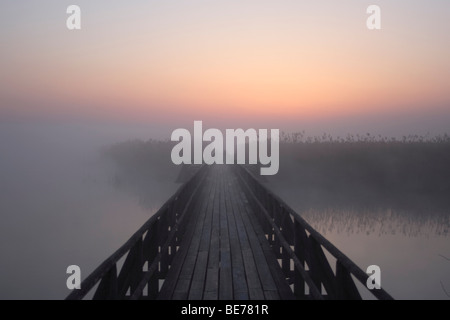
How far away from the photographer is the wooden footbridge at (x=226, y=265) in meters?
3.72

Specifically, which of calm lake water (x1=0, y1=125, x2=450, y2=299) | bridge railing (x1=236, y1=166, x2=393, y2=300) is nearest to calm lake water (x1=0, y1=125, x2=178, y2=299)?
calm lake water (x1=0, y1=125, x2=450, y2=299)

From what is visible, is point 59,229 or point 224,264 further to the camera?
point 59,229

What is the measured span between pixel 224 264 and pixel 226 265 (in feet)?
0.23

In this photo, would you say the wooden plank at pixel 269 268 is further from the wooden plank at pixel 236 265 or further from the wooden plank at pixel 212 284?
the wooden plank at pixel 212 284

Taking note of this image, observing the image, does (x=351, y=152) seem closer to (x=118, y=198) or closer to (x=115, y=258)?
(x=118, y=198)

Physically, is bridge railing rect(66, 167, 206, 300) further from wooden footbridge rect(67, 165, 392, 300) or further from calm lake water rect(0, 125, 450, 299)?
calm lake water rect(0, 125, 450, 299)

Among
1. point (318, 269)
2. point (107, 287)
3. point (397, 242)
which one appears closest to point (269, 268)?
point (318, 269)

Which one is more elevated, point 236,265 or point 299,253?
point 299,253

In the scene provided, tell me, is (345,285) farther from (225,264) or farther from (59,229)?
(59,229)

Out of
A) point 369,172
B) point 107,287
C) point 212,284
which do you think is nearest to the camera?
point 107,287

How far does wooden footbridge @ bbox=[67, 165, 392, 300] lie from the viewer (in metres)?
3.72

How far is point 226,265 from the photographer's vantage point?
6.59m

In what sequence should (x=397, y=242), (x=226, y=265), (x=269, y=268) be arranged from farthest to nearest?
(x=397, y=242) < (x=226, y=265) < (x=269, y=268)
